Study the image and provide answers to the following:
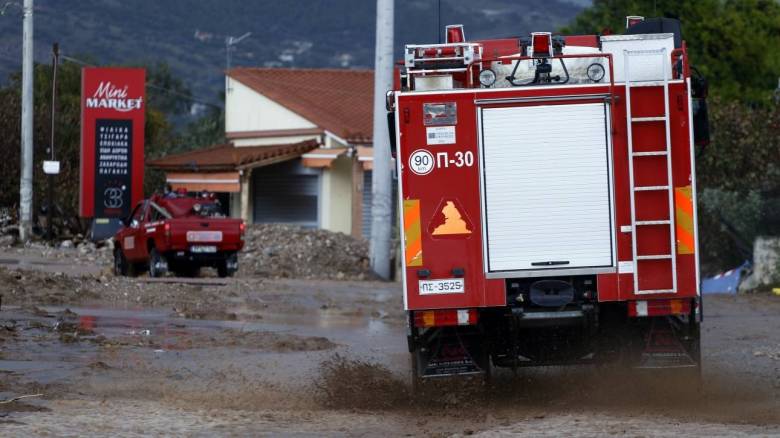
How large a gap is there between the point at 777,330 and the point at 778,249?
27.0 ft

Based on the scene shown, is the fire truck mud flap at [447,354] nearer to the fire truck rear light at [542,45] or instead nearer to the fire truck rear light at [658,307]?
the fire truck rear light at [658,307]

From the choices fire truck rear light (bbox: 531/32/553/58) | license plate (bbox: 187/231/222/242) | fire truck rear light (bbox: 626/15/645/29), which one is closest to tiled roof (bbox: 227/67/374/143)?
license plate (bbox: 187/231/222/242)

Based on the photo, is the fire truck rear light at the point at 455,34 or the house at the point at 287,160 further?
the house at the point at 287,160

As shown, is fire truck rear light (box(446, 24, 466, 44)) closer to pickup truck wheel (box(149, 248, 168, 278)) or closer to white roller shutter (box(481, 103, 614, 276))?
white roller shutter (box(481, 103, 614, 276))

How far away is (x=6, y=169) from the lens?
47969 mm

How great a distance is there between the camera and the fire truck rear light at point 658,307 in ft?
35.2

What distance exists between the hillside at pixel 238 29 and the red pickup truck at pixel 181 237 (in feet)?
327

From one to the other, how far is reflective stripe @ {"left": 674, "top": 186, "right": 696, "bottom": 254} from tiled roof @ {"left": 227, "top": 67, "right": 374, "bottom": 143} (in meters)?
36.1

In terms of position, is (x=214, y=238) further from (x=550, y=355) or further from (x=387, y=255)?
(x=550, y=355)

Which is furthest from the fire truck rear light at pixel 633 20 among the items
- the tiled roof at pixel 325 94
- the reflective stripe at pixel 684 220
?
the tiled roof at pixel 325 94

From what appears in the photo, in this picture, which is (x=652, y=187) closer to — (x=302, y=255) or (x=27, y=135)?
(x=302, y=255)

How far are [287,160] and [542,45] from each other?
120 ft

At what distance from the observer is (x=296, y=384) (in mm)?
12516

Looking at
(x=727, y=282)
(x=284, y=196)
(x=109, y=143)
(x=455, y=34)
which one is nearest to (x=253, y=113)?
(x=284, y=196)
